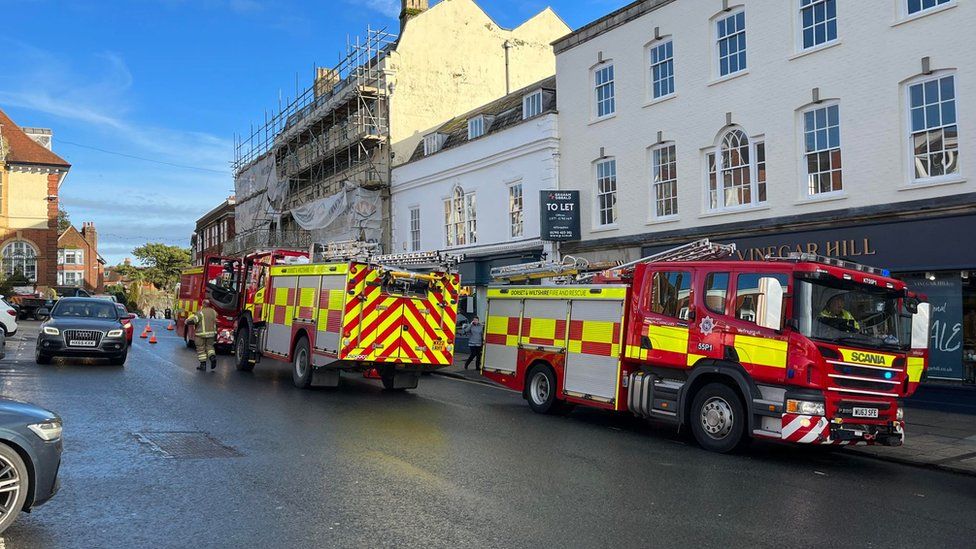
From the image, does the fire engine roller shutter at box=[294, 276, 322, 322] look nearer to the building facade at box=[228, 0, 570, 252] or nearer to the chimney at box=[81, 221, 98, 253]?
the building facade at box=[228, 0, 570, 252]

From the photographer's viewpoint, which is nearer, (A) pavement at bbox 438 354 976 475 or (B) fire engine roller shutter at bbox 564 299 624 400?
(A) pavement at bbox 438 354 976 475

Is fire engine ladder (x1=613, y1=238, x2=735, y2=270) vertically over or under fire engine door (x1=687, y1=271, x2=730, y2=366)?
over

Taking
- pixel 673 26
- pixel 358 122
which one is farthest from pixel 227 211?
pixel 673 26

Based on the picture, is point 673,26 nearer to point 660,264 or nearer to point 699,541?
point 660,264

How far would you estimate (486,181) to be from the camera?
998 inches

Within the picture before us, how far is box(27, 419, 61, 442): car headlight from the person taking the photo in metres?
5.31

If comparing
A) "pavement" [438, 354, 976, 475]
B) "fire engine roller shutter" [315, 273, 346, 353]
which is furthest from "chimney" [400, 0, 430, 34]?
"pavement" [438, 354, 976, 475]

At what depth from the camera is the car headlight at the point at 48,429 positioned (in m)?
5.31

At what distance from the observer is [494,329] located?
1397 cm

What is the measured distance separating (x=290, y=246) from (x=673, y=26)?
2753 cm

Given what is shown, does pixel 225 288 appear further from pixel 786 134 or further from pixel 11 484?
pixel 11 484

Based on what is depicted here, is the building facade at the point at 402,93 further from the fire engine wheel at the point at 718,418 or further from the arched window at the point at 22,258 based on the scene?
the arched window at the point at 22,258

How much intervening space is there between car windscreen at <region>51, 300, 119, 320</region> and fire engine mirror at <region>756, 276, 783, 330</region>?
1493 centimetres

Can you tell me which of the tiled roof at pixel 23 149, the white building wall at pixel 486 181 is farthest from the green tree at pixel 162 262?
the white building wall at pixel 486 181
